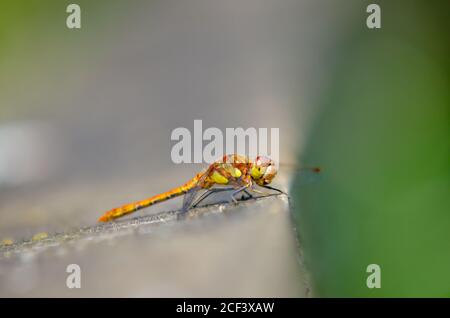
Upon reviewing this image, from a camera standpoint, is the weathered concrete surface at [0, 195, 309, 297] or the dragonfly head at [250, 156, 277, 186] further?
the dragonfly head at [250, 156, 277, 186]

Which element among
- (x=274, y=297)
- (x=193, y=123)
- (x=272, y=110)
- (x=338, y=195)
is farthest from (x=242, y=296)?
(x=193, y=123)

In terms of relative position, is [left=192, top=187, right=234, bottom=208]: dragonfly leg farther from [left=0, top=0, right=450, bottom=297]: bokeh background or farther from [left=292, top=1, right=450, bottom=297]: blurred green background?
[left=292, top=1, right=450, bottom=297]: blurred green background

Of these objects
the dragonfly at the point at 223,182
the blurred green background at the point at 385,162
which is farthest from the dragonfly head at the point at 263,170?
the blurred green background at the point at 385,162

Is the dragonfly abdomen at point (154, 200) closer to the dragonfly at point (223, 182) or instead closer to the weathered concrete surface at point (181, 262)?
the dragonfly at point (223, 182)

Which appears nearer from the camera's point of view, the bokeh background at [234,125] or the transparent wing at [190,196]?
the bokeh background at [234,125]

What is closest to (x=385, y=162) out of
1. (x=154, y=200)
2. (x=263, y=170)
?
(x=263, y=170)

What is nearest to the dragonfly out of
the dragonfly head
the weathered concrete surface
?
the dragonfly head

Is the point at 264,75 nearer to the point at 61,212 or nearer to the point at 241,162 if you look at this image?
the point at 241,162
